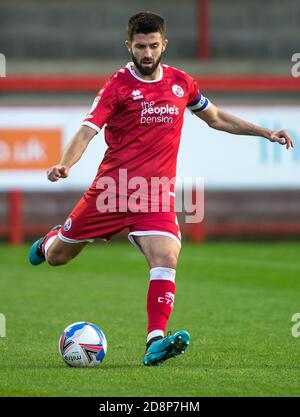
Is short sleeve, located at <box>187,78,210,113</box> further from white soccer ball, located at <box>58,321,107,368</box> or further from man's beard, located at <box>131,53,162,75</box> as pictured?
white soccer ball, located at <box>58,321,107,368</box>

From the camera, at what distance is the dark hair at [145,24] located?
23.4ft

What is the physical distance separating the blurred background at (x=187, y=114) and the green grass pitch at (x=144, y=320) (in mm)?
1173

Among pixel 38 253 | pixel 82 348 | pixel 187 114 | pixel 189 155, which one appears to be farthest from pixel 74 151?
pixel 189 155

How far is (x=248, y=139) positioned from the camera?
1691 cm

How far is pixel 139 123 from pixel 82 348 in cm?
150

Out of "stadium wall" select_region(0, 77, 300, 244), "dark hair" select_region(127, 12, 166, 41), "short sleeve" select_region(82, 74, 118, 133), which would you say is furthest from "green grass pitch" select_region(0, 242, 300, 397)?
"dark hair" select_region(127, 12, 166, 41)

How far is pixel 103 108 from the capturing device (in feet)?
23.8

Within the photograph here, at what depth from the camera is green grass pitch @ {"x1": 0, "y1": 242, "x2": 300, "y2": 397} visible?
20.8 ft

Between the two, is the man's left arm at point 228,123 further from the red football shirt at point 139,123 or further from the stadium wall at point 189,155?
the stadium wall at point 189,155

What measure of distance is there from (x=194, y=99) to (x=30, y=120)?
925 centimetres

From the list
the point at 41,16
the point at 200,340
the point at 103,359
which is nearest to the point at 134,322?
the point at 200,340

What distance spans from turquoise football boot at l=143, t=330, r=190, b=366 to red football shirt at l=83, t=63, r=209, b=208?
1.11m

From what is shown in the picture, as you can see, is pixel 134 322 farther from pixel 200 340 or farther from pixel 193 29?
pixel 193 29

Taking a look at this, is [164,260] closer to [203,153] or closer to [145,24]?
[145,24]
